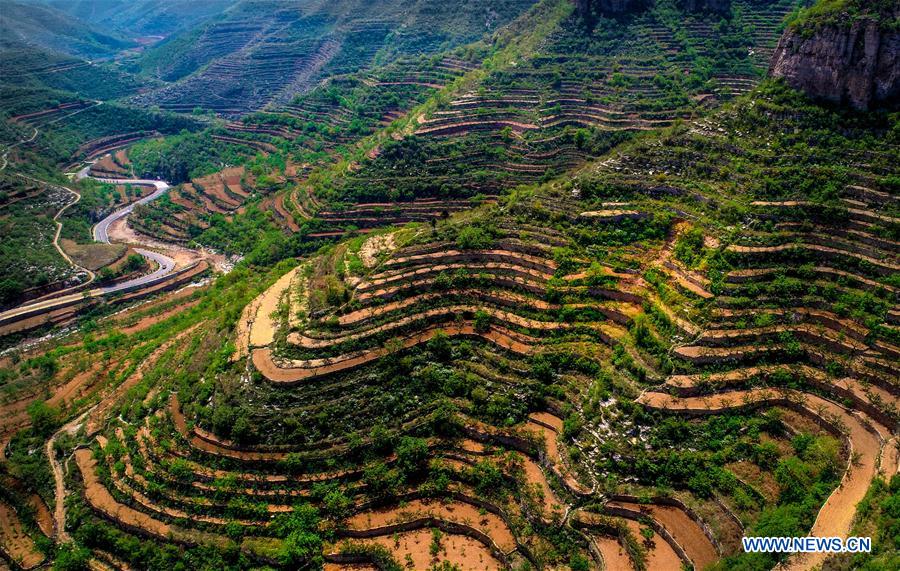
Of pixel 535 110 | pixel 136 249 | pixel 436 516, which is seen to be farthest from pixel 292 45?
pixel 436 516

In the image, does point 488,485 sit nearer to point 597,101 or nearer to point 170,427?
point 170,427

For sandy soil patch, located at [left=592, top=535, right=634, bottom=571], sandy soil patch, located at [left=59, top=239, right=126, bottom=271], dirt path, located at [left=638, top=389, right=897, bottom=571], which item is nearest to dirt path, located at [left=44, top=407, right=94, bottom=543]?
→ sandy soil patch, located at [left=59, top=239, right=126, bottom=271]

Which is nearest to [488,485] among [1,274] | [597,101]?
[597,101]

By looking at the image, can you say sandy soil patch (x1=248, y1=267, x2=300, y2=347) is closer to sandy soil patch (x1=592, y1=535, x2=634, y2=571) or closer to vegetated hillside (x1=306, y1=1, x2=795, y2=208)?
vegetated hillside (x1=306, y1=1, x2=795, y2=208)

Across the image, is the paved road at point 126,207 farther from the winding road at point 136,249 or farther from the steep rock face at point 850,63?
the steep rock face at point 850,63

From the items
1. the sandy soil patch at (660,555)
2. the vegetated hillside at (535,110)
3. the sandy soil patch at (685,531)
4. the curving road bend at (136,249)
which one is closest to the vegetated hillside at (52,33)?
the curving road bend at (136,249)

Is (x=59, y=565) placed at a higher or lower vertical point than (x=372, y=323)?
lower

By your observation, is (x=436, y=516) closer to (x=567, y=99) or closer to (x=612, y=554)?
(x=612, y=554)
